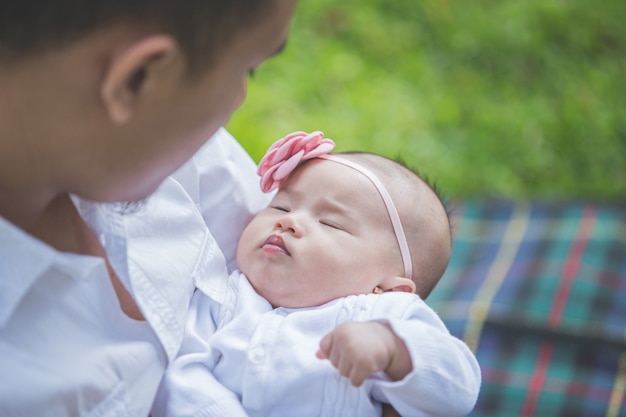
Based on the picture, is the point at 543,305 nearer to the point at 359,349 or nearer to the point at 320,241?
the point at 320,241

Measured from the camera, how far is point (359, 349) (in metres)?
1.02

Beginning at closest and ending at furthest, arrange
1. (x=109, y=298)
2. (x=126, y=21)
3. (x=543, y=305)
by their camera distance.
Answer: (x=126, y=21), (x=109, y=298), (x=543, y=305)

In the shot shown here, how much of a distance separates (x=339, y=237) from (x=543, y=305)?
3.67ft

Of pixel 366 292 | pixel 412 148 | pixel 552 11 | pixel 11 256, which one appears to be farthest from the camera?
pixel 552 11

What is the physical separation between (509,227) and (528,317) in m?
0.37

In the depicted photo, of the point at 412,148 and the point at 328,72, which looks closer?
the point at 412,148

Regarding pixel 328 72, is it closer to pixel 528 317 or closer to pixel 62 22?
pixel 528 317

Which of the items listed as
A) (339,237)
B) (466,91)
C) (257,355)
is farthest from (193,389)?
(466,91)

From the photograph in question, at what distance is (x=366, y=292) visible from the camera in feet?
4.14

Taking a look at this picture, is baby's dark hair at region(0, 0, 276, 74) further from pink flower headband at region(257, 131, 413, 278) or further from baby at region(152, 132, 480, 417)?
pink flower headband at region(257, 131, 413, 278)

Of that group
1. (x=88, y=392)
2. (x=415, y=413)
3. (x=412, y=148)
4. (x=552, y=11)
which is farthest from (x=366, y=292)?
(x=552, y=11)

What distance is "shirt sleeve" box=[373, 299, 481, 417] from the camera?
1.05 metres

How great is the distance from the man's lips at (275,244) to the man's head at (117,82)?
0.35 metres

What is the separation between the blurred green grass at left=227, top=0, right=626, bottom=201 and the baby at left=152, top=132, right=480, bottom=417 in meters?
1.35
